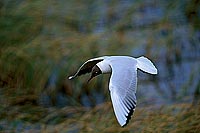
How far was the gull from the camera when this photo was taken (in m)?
1.24

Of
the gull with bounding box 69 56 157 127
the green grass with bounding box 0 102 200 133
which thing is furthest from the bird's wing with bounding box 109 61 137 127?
the green grass with bounding box 0 102 200 133

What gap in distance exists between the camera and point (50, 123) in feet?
8.24

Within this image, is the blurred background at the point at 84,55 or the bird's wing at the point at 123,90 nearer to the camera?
the bird's wing at the point at 123,90

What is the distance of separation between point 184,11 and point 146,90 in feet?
1.22

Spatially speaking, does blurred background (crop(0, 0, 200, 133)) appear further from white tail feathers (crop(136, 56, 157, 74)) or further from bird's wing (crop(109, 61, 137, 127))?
bird's wing (crop(109, 61, 137, 127))

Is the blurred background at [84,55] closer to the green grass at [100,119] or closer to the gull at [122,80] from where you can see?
the green grass at [100,119]

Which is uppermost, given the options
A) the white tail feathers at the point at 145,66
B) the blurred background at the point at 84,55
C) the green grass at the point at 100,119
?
the white tail feathers at the point at 145,66

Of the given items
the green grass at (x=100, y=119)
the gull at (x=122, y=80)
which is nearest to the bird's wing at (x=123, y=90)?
the gull at (x=122, y=80)

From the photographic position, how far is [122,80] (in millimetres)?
1331

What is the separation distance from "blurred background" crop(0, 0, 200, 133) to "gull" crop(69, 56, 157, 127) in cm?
95

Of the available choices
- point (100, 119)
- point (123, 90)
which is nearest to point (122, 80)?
point (123, 90)

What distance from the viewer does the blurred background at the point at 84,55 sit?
2.50 metres

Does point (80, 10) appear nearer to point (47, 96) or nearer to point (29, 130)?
point (47, 96)

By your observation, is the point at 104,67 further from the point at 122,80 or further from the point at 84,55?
the point at 84,55
